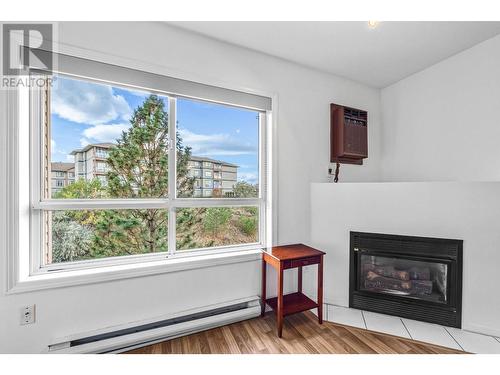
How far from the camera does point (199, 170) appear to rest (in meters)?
2.06

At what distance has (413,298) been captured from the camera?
6.67 feet

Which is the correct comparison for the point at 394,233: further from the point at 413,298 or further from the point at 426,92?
the point at 426,92

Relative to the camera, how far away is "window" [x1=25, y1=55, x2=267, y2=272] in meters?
1.63

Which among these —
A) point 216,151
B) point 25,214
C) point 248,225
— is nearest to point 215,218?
point 248,225

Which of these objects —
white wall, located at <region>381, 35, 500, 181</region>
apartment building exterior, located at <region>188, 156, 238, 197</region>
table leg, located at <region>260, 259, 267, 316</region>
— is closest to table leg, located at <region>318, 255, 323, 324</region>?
table leg, located at <region>260, 259, 267, 316</region>

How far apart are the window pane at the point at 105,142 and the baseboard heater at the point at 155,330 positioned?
0.97m

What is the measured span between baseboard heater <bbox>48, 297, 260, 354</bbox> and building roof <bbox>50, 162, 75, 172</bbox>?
1.14 metres

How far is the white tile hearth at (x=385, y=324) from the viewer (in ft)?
6.06

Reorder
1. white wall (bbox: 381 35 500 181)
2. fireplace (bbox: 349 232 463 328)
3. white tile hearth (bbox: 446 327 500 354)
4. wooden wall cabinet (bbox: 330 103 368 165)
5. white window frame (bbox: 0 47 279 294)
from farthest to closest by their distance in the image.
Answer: wooden wall cabinet (bbox: 330 103 368 165)
white wall (bbox: 381 35 500 181)
fireplace (bbox: 349 232 463 328)
white tile hearth (bbox: 446 327 500 354)
white window frame (bbox: 0 47 279 294)

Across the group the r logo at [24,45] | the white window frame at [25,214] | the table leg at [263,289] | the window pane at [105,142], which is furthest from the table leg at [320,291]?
the r logo at [24,45]

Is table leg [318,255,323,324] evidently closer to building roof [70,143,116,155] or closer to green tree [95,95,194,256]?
green tree [95,95,194,256]

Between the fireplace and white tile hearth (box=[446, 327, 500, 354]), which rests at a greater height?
the fireplace
